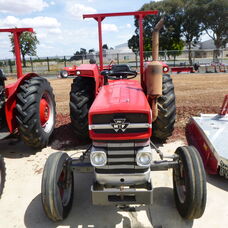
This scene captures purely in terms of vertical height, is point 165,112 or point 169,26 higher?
point 169,26

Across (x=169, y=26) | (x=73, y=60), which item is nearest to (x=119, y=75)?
(x=73, y=60)

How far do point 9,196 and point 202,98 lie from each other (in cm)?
597

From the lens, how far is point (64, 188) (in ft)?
9.30

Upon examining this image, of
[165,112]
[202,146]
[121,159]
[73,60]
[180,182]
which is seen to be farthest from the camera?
[73,60]

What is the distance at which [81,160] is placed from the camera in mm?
2963

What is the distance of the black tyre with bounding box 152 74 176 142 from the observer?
3826 millimetres

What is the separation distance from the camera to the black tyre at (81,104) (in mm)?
3934

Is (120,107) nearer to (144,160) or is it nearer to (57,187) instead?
(144,160)

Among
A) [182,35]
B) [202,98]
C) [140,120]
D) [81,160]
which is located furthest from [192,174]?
[182,35]

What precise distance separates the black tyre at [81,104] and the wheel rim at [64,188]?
1295 mm

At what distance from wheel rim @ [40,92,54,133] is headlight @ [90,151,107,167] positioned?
2174 mm

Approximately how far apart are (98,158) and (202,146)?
191cm

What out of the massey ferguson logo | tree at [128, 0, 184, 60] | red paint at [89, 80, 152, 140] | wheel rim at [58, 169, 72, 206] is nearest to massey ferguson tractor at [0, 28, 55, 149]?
wheel rim at [58, 169, 72, 206]

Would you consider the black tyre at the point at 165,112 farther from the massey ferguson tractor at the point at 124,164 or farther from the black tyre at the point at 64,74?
the black tyre at the point at 64,74
